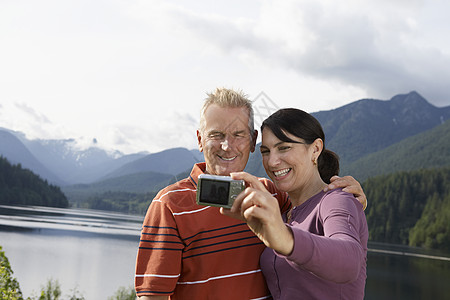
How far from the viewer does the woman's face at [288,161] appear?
2844 millimetres

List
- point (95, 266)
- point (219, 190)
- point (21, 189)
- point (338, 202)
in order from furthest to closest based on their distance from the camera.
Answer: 1. point (21, 189)
2. point (95, 266)
3. point (338, 202)
4. point (219, 190)

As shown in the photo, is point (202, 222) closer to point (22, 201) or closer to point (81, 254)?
point (81, 254)

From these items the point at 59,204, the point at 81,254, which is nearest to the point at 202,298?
the point at 81,254

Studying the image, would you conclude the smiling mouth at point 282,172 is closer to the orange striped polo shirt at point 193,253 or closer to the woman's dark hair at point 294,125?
the woman's dark hair at point 294,125

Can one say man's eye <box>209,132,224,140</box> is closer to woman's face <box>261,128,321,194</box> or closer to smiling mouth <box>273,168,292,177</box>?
woman's face <box>261,128,321,194</box>

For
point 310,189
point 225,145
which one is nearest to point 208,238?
point 225,145

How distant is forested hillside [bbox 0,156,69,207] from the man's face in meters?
131

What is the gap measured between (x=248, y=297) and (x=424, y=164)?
650 feet

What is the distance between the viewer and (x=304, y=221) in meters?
2.65

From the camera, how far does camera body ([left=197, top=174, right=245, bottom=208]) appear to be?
1.92 metres

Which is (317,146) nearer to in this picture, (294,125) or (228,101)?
(294,125)

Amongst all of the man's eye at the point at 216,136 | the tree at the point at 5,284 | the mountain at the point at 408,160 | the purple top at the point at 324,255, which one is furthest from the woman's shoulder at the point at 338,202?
the mountain at the point at 408,160

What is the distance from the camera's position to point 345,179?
9.64 ft

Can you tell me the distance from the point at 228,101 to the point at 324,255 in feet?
4.67
